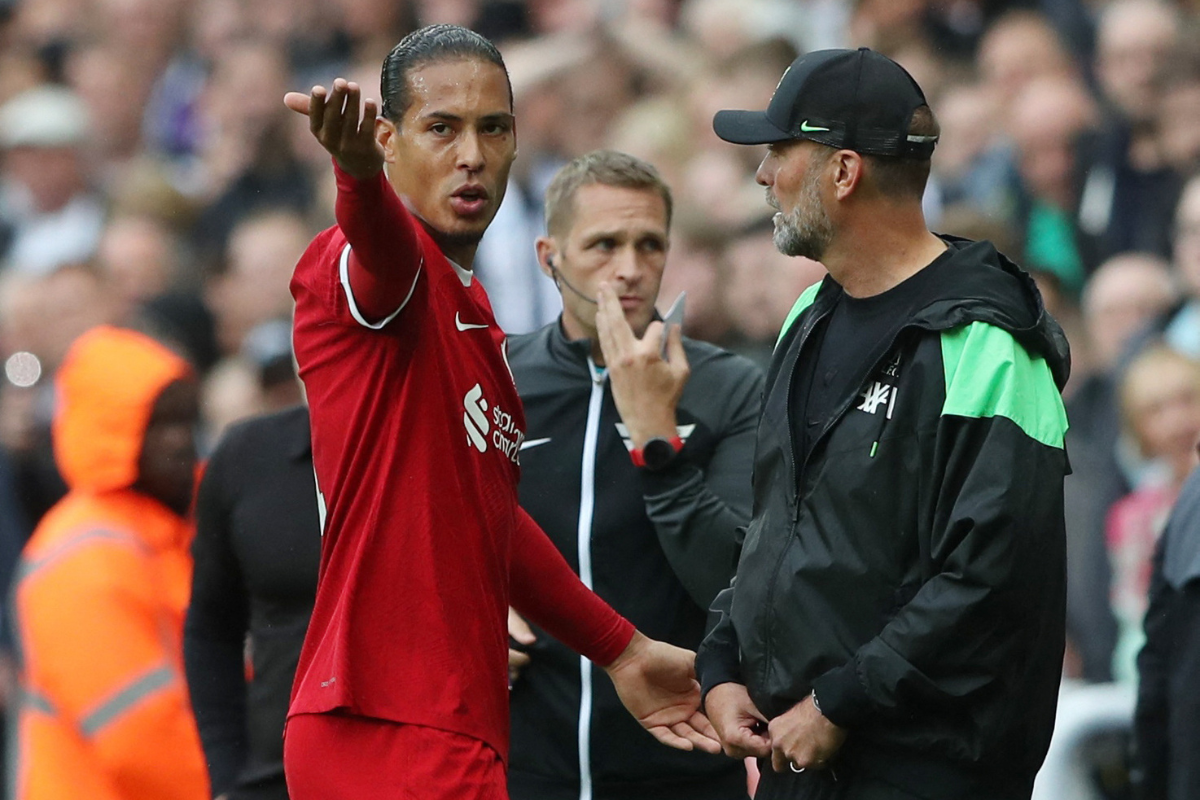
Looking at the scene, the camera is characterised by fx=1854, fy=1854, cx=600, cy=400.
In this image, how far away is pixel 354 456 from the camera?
3.44m

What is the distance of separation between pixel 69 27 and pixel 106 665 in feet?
26.6

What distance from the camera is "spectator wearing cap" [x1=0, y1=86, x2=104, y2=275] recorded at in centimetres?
1071

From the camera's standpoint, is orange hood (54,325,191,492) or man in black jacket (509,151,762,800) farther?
orange hood (54,325,191,492)

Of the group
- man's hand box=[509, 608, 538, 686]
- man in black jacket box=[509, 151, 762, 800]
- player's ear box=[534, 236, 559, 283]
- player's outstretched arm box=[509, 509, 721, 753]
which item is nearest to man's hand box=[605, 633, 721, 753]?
player's outstretched arm box=[509, 509, 721, 753]

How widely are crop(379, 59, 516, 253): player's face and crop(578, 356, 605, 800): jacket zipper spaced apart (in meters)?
1.19

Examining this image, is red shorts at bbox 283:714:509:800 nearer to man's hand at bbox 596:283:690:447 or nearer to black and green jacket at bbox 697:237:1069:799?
black and green jacket at bbox 697:237:1069:799

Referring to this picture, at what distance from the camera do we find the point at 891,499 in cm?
354

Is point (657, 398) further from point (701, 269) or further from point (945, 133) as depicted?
point (945, 133)

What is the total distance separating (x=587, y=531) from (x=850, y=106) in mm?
1412

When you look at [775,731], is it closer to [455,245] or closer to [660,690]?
[660,690]

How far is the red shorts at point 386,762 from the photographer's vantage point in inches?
133

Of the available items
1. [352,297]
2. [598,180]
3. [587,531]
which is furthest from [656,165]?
[352,297]

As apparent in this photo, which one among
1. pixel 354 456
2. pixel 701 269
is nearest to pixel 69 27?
pixel 701 269

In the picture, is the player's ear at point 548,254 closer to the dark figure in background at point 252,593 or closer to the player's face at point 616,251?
the player's face at point 616,251
